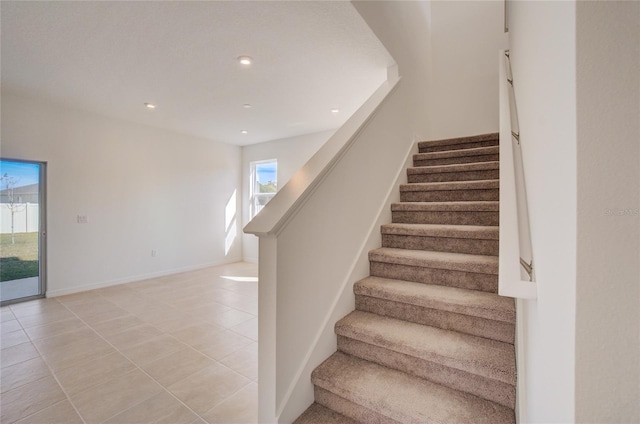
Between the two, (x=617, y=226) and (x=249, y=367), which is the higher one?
(x=617, y=226)

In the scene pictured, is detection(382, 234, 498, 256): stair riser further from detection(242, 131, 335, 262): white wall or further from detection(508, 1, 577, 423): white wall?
detection(242, 131, 335, 262): white wall

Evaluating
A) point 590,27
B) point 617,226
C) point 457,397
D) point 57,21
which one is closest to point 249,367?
point 457,397

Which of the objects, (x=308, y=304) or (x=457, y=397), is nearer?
(x=457, y=397)

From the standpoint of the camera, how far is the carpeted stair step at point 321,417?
1419mm

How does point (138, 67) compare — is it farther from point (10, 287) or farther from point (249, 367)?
point (10, 287)

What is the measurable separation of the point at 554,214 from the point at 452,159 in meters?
2.58

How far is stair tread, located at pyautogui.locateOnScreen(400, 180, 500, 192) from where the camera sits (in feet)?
7.62

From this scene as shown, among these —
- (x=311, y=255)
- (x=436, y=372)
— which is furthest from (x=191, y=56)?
(x=436, y=372)

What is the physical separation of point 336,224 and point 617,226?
1.39 m

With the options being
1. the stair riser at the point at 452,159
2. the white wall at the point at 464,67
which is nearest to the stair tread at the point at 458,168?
the stair riser at the point at 452,159

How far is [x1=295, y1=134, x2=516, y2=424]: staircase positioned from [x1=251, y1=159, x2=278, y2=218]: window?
4.57 meters

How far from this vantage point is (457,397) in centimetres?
133

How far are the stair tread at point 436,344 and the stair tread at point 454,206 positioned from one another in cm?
100

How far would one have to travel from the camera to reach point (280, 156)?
6246mm
